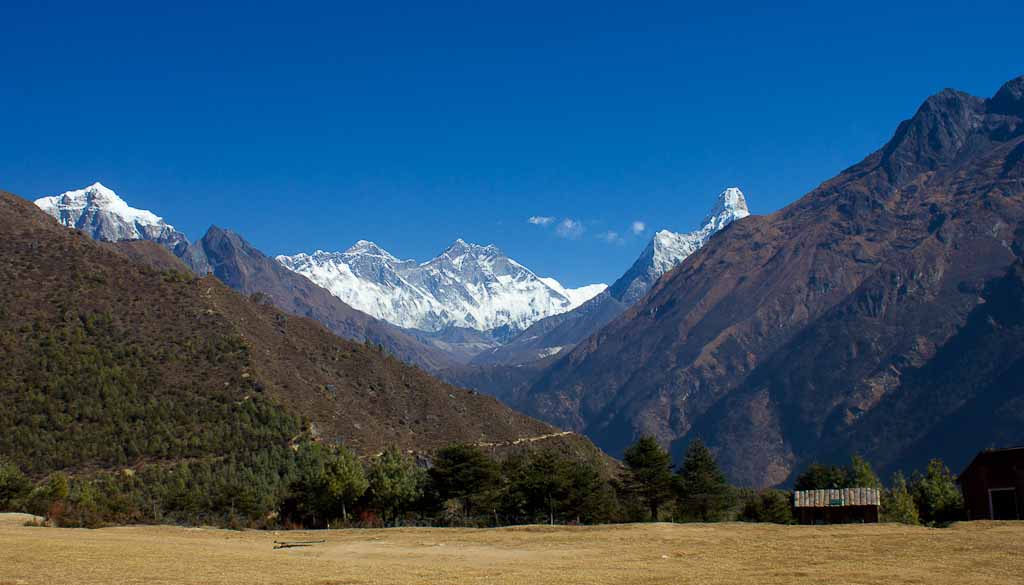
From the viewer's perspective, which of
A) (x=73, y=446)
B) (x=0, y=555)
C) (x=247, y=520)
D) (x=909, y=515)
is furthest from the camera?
(x=73, y=446)

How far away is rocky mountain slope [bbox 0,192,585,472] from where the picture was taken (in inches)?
4656

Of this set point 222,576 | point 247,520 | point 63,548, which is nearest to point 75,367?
point 247,520

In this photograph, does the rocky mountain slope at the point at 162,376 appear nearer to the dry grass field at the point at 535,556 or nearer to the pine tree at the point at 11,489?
the pine tree at the point at 11,489

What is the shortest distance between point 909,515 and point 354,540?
67.3 m

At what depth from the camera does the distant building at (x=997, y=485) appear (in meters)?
66.7

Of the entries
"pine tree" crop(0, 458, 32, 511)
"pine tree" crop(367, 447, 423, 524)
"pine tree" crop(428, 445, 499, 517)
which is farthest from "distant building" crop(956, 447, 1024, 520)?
"pine tree" crop(0, 458, 32, 511)

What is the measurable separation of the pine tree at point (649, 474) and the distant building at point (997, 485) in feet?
118

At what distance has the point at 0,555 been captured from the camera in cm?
3422

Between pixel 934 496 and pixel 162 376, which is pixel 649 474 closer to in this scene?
pixel 934 496

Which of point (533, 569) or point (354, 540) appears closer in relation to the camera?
point (533, 569)

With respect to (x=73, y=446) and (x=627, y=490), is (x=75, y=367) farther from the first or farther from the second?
(x=627, y=490)

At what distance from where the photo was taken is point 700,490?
10425 cm

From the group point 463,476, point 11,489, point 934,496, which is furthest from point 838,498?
point 11,489

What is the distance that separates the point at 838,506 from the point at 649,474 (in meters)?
32.8
